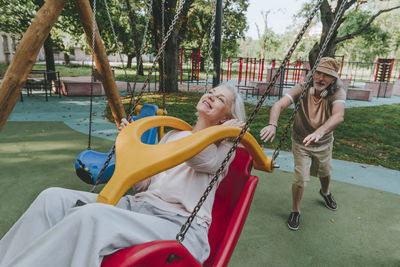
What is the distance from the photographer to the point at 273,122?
2.04 metres

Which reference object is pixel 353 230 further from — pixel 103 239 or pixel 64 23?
pixel 64 23

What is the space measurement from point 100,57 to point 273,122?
215 cm

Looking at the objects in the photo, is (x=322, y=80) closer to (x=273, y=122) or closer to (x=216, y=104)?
(x=273, y=122)

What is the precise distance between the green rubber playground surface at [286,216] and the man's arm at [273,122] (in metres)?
0.95

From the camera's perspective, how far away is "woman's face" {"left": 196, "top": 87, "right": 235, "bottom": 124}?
1.69 meters

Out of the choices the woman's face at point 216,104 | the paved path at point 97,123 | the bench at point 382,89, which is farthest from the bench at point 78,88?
the bench at point 382,89

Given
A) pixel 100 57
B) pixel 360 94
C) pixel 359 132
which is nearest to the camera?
pixel 100 57

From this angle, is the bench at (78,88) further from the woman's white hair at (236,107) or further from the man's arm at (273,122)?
the woman's white hair at (236,107)

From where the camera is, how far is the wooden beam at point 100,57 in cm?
286

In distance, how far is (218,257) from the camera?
1.40 meters

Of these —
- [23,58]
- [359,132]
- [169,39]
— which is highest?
[169,39]

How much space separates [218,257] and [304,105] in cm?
167

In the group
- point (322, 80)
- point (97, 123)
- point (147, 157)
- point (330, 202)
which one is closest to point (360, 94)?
point (97, 123)

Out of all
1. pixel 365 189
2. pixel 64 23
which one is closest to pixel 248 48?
pixel 64 23
